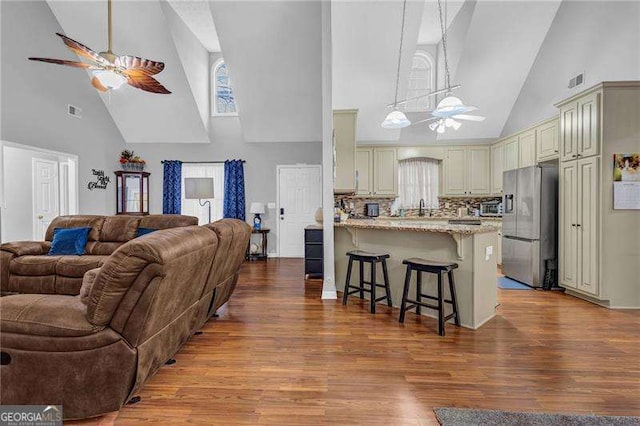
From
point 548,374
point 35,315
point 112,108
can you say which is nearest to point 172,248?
point 35,315

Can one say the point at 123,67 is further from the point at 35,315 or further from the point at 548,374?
the point at 548,374

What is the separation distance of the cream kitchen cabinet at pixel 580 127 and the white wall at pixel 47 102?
25.6 feet

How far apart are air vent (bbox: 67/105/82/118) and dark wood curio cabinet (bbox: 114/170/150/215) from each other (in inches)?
50.4

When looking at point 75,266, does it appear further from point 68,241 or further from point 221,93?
point 221,93

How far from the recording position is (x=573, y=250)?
4023 mm

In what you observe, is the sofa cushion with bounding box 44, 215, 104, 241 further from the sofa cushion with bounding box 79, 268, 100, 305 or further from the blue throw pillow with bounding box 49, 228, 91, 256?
the sofa cushion with bounding box 79, 268, 100, 305

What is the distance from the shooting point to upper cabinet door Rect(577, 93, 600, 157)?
144 inches

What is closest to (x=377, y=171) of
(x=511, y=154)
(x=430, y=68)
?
(x=430, y=68)

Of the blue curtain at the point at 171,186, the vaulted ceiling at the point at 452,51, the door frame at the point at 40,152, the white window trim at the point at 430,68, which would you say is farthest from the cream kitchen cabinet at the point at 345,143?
the door frame at the point at 40,152

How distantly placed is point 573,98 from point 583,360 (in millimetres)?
3251

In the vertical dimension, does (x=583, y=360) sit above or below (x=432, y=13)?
below

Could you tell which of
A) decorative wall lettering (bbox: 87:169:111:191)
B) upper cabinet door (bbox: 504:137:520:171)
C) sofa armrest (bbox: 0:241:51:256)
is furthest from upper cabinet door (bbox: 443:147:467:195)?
decorative wall lettering (bbox: 87:169:111:191)

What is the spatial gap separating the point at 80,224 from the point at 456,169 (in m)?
6.83

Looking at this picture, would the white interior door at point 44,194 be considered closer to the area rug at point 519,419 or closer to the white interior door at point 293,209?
the white interior door at point 293,209
